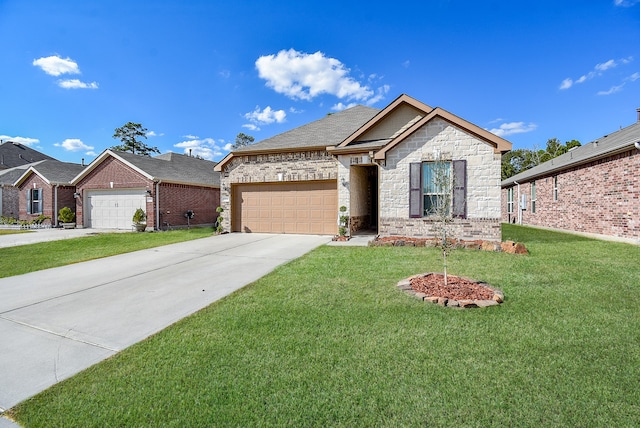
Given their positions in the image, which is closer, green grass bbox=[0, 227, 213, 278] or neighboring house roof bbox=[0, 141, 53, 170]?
green grass bbox=[0, 227, 213, 278]

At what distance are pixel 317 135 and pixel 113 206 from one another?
13744 millimetres

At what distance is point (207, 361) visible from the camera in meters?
2.97

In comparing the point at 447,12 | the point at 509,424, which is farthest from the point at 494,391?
the point at 447,12

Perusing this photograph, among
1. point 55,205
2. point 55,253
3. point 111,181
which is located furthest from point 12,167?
point 55,253

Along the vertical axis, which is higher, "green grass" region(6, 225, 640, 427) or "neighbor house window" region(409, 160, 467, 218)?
"neighbor house window" region(409, 160, 467, 218)

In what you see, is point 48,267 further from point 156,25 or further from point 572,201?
point 572,201

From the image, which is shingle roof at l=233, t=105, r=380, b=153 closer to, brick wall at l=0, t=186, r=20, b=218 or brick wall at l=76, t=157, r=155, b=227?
brick wall at l=76, t=157, r=155, b=227

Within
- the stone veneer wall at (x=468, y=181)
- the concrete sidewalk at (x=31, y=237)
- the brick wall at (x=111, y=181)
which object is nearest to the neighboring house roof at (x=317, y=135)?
the stone veneer wall at (x=468, y=181)

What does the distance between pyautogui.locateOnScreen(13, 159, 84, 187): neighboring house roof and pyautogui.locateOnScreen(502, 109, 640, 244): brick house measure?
28.8 m

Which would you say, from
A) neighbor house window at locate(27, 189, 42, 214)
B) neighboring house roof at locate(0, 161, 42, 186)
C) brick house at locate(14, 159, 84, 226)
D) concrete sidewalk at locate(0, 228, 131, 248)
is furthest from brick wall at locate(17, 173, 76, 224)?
concrete sidewalk at locate(0, 228, 131, 248)

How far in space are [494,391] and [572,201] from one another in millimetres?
15239

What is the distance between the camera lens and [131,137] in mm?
41844

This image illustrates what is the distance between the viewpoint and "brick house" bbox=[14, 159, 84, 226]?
1959 cm

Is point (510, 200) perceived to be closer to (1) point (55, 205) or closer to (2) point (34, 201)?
(1) point (55, 205)
